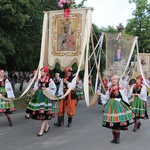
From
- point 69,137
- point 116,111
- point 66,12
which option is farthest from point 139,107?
point 66,12

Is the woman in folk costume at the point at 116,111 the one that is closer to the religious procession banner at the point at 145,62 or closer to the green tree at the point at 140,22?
the religious procession banner at the point at 145,62

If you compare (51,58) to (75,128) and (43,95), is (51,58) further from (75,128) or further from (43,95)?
(75,128)

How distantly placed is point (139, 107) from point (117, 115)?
6.00 feet

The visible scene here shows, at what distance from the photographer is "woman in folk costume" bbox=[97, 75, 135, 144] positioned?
582 centimetres

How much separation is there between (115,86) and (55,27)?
8.52 feet

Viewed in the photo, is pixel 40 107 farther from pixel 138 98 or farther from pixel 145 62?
pixel 145 62

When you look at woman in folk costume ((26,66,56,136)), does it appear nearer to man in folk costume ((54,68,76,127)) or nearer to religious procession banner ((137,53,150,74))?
man in folk costume ((54,68,76,127))

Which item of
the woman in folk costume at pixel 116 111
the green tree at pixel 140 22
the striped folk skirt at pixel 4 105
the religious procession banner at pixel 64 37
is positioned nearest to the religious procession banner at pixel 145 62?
the religious procession banner at pixel 64 37

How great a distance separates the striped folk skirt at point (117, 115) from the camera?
581cm

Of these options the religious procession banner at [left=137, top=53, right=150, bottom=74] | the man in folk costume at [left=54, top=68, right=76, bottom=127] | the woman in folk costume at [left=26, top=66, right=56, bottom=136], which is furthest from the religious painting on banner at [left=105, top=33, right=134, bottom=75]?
the religious procession banner at [left=137, top=53, right=150, bottom=74]

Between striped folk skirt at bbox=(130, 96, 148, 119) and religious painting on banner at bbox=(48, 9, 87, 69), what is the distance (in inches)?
75.6

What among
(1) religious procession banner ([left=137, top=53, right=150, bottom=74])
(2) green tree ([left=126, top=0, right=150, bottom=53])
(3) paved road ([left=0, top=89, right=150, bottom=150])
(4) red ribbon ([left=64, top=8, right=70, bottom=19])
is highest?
(2) green tree ([left=126, top=0, right=150, bottom=53])

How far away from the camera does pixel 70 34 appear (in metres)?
7.39

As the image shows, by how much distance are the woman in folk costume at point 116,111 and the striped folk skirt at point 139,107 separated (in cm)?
154
